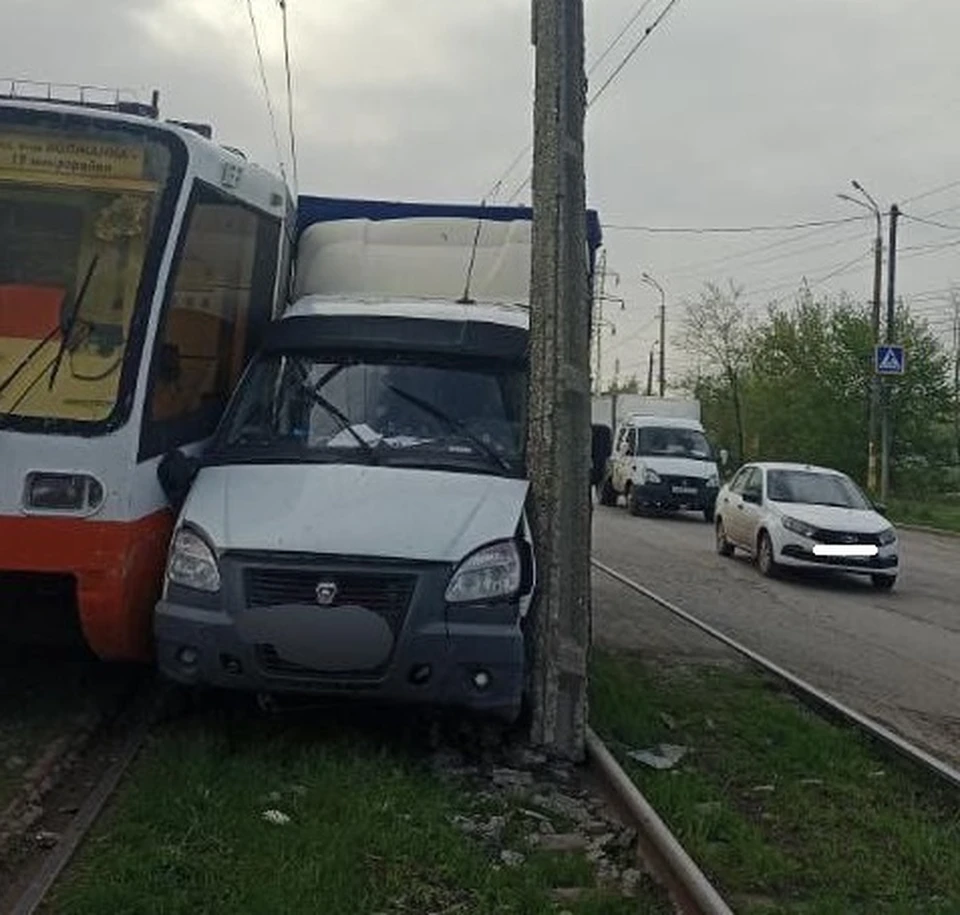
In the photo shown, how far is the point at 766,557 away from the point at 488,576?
13056mm

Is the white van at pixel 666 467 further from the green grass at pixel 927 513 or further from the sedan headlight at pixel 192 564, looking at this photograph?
the sedan headlight at pixel 192 564

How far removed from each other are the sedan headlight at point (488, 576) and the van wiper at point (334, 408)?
0.94m

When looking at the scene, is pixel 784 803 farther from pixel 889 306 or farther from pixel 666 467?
pixel 889 306

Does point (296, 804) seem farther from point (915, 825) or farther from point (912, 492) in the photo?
point (912, 492)

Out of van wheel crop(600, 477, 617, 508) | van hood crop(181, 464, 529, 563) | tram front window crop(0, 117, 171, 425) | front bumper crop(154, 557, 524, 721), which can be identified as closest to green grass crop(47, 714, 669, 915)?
front bumper crop(154, 557, 524, 721)

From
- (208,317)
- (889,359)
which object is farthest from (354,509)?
(889,359)

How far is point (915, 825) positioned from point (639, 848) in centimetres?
146

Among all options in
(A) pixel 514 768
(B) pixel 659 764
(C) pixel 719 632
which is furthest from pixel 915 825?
(C) pixel 719 632

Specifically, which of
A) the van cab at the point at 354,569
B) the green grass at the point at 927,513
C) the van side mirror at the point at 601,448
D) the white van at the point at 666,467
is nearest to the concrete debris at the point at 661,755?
the van cab at the point at 354,569

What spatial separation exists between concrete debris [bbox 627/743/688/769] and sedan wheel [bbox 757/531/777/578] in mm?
11633

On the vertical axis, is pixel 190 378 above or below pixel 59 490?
above

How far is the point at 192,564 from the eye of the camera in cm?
689

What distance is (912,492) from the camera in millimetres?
45750

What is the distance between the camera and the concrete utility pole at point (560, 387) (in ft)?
23.8
